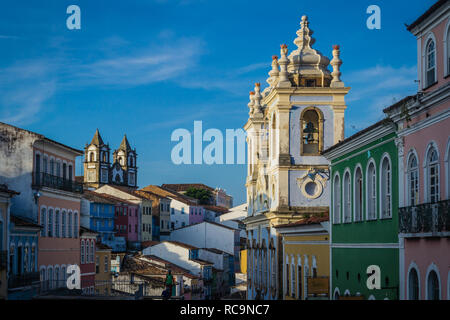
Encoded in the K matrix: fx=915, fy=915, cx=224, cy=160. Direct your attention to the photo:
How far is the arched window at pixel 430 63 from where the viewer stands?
21.6 meters

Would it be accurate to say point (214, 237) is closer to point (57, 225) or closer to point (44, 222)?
point (57, 225)

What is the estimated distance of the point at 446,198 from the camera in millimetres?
20375

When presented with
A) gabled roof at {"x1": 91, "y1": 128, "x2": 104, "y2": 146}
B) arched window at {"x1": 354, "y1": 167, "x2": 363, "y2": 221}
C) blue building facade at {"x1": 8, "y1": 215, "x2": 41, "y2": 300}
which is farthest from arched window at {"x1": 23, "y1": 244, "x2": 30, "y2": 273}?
gabled roof at {"x1": 91, "y1": 128, "x2": 104, "y2": 146}

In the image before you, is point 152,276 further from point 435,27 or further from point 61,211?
point 435,27

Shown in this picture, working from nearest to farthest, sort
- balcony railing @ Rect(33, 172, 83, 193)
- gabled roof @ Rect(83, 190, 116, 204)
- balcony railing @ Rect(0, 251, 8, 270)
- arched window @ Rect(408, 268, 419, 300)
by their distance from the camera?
arched window @ Rect(408, 268, 419, 300) → balcony railing @ Rect(0, 251, 8, 270) → balcony railing @ Rect(33, 172, 83, 193) → gabled roof @ Rect(83, 190, 116, 204)

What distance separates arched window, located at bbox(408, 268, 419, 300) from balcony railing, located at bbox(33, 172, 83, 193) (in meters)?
27.4

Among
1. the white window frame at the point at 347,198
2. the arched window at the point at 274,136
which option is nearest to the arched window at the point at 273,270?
the arched window at the point at 274,136

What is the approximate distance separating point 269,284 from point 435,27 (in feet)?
101

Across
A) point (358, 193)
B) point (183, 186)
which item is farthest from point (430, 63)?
point (183, 186)

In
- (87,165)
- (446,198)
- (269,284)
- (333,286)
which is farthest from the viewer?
(87,165)

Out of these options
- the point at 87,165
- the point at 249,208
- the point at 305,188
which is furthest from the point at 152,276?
the point at 87,165

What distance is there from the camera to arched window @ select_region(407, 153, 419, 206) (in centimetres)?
2266

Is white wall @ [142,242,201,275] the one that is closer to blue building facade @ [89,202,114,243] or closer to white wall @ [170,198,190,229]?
blue building facade @ [89,202,114,243]
